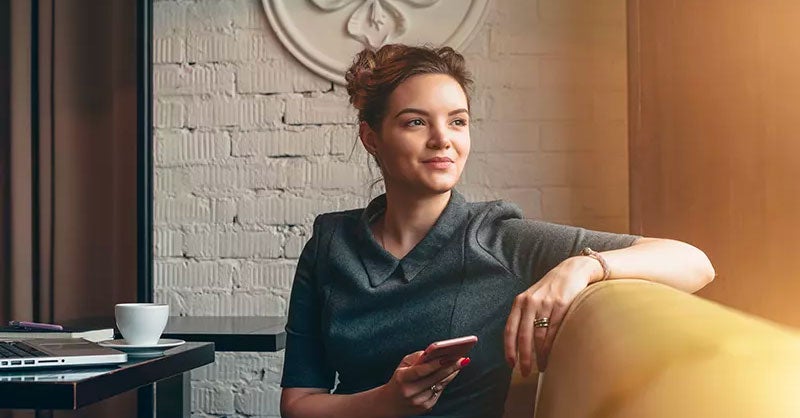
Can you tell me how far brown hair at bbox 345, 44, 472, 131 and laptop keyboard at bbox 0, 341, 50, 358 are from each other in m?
0.65

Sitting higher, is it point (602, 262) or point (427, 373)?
point (602, 262)

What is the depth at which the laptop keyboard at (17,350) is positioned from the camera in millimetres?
1080

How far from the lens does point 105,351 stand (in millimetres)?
1126

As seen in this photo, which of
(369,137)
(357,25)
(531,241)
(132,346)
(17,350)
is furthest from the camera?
(357,25)

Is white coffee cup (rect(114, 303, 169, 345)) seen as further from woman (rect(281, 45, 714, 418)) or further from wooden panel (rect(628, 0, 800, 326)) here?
wooden panel (rect(628, 0, 800, 326))

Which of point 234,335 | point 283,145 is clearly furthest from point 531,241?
point 283,145

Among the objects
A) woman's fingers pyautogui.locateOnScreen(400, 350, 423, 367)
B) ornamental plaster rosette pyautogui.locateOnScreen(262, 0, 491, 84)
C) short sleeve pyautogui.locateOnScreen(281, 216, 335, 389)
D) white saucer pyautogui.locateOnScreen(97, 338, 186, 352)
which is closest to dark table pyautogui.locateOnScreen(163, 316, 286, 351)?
short sleeve pyautogui.locateOnScreen(281, 216, 335, 389)

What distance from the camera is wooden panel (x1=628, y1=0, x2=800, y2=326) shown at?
4.99ft

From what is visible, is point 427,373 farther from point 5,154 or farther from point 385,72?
point 5,154

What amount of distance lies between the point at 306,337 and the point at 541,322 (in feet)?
2.11

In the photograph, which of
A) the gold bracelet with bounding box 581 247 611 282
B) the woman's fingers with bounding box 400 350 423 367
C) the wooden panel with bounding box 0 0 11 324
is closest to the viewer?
the gold bracelet with bounding box 581 247 611 282

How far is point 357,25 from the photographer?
2.35 metres

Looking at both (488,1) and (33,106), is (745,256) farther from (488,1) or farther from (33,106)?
(33,106)

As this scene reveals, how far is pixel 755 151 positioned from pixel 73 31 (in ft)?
5.34
